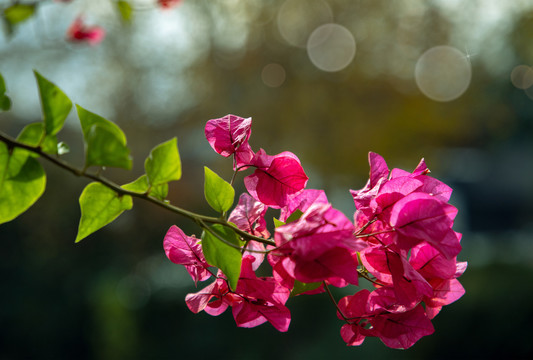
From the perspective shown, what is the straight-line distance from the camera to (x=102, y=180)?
27 centimetres

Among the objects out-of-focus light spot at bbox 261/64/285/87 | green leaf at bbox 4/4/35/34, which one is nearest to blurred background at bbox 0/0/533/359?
out-of-focus light spot at bbox 261/64/285/87

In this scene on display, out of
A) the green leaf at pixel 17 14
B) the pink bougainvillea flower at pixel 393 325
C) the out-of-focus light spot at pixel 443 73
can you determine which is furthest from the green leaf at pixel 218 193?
the out-of-focus light spot at pixel 443 73

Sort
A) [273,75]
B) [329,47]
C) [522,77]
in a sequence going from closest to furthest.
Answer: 1. [329,47]
2. [273,75]
3. [522,77]

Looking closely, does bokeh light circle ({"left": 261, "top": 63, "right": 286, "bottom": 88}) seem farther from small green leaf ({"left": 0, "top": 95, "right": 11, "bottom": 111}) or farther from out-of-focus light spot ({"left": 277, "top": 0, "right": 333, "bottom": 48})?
small green leaf ({"left": 0, "top": 95, "right": 11, "bottom": 111})

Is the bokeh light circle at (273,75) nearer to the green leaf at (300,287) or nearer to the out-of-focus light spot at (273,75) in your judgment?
the out-of-focus light spot at (273,75)

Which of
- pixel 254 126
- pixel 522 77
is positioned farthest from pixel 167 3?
pixel 522 77

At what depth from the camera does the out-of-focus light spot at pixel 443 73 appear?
5.26 metres

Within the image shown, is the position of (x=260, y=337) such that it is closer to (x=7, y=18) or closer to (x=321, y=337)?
(x=321, y=337)

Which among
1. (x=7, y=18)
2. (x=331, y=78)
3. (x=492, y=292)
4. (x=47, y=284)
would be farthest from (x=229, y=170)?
(x=7, y=18)

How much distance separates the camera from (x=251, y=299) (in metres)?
Answer: 0.37

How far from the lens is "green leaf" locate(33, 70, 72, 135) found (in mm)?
265

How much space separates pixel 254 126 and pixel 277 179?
4.98 metres

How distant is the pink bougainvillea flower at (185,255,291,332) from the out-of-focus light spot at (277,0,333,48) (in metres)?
5.14

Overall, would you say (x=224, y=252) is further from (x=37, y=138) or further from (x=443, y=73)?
(x=443, y=73)
